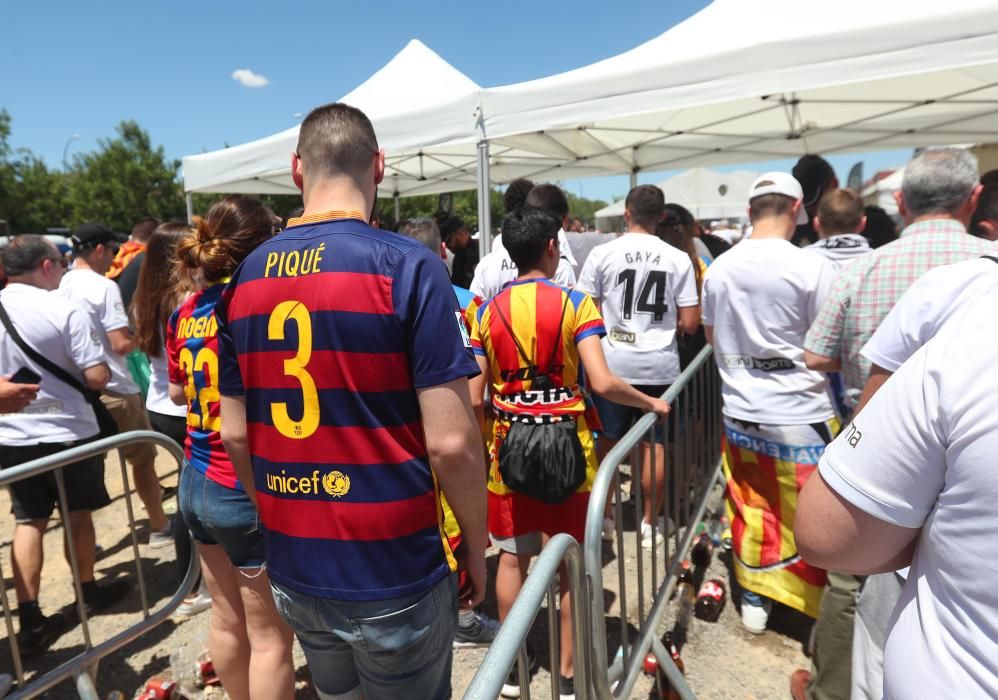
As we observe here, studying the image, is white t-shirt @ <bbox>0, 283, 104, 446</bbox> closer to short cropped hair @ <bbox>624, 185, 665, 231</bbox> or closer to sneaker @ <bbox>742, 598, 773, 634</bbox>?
short cropped hair @ <bbox>624, 185, 665, 231</bbox>

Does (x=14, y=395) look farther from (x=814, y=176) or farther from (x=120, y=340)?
(x=814, y=176)

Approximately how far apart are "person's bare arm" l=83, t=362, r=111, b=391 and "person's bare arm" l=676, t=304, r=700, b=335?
324 cm

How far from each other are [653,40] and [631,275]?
5.66 ft

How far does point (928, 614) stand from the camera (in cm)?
88

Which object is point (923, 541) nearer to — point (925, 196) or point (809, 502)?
point (809, 502)

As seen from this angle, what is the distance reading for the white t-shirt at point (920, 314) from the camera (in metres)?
1.47

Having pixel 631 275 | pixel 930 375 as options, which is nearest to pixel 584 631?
pixel 930 375

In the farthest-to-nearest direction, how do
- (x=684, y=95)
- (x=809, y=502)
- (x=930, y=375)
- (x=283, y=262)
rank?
(x=684, y=95)
(x=283, y=262)
(x=809, y=502)
(x=930, y=375)

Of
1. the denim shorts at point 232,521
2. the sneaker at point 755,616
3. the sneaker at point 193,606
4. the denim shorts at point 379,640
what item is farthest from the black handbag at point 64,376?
the sneaker at point 755,616

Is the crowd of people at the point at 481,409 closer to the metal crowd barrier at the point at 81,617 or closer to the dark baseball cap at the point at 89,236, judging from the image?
the metal crowd barrier at the point at 81,617

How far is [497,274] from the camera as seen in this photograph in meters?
3.81

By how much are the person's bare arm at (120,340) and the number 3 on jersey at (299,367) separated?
2955 mm

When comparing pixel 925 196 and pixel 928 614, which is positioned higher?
pixel 925 196

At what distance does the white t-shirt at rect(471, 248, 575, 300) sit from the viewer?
3770mm
